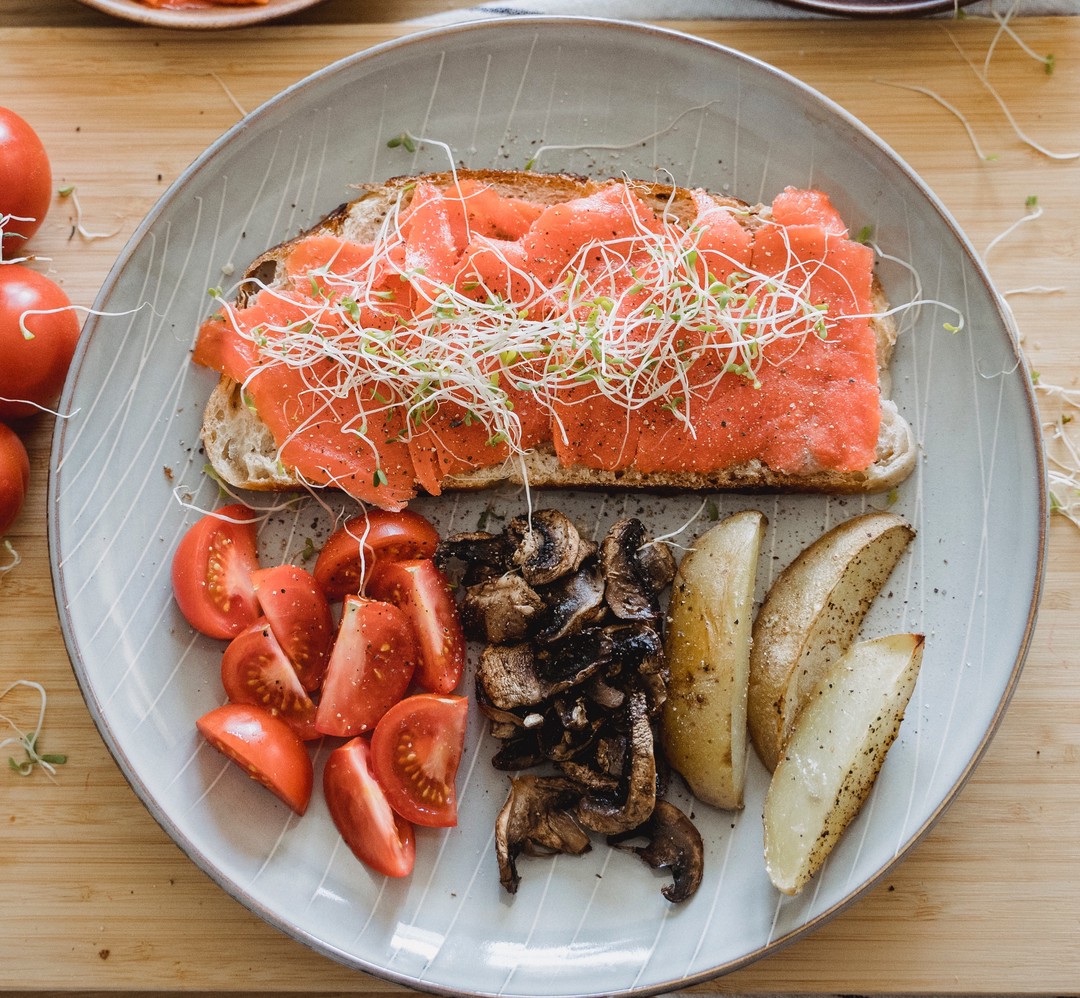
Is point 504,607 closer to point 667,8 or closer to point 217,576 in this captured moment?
point 217,576

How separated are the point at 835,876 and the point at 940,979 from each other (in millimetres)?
502

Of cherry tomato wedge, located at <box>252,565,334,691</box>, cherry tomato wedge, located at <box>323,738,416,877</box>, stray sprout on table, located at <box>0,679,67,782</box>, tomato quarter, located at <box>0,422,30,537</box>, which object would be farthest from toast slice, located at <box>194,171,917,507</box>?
stray sprout on table, located at <box>0,679,67,782</box>

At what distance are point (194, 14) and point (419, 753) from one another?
2.40 meters

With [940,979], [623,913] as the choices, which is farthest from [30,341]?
[940,979]

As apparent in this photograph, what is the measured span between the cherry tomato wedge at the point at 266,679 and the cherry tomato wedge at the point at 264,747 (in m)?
0.03

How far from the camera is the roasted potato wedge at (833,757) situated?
2.43 metres

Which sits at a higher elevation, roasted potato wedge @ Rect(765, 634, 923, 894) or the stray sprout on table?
roasted potato wedge @ Rect(765, 634, 923, 894)

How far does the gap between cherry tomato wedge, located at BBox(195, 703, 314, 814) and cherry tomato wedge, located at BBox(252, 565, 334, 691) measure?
0.16 metres

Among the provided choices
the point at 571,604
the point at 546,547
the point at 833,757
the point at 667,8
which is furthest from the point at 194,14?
the point at 833,757

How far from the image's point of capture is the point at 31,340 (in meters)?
2.72

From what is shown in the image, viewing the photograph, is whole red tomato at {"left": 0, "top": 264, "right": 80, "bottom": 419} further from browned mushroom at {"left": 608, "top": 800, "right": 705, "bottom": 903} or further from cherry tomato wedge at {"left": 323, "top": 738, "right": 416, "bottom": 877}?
browned mushroom at {"left": 608, "top": 800, "right": 705, "bottom": 903}

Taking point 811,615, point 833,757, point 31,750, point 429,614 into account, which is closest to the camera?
point 833,757

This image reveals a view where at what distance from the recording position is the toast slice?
277 centimetres

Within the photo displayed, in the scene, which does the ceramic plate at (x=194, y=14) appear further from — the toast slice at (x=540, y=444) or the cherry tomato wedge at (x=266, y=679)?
the cherry tomato wedge at (x=266, y=679)
